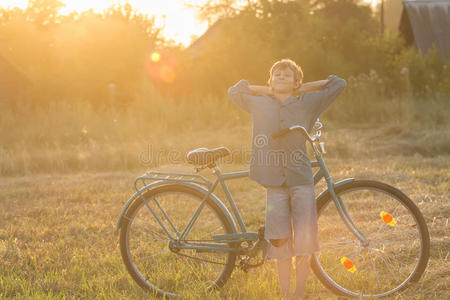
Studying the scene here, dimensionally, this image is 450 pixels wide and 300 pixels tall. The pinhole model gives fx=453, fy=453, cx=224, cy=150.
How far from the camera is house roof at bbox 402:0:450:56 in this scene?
2430 cm

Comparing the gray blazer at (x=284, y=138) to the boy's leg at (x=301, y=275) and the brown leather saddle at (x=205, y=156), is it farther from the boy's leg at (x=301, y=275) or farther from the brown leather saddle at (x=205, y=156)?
the boy's leg at (x=301, y=275)

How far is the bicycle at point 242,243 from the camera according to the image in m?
3.16

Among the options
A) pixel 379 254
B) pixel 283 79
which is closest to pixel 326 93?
pixel 283 79

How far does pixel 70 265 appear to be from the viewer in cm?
404

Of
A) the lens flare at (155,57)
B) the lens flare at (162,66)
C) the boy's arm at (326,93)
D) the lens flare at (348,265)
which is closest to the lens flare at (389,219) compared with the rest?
the lens flare at (348,265)

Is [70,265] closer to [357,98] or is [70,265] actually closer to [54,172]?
[54,172]

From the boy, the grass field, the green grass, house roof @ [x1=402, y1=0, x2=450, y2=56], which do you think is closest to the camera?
the boy

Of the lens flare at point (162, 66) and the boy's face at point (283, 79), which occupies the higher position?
the lens flare at point (162, 66)

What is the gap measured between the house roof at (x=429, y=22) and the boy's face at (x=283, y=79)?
918 inches

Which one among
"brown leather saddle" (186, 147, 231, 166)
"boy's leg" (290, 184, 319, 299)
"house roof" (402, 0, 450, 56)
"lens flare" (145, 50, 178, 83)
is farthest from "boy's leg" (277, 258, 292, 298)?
"house roof" (402, 0, 450, 56)

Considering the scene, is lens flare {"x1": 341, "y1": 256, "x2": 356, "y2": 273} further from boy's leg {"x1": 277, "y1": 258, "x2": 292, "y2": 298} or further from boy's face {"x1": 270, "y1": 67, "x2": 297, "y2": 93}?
boy's face {"x1": 270, "y1": 67, "x2": 297, "y2": 93}

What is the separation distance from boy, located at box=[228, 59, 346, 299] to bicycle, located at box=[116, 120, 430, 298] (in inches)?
4.5

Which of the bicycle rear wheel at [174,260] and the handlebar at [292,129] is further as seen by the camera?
the bicycle rear wheel at [174,260]

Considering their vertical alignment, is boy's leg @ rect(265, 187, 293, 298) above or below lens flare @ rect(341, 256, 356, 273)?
above
